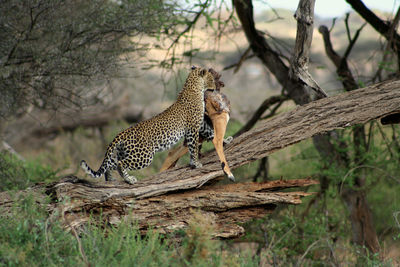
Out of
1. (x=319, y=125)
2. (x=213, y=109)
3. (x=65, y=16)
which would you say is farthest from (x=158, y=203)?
(x=65, y=16)

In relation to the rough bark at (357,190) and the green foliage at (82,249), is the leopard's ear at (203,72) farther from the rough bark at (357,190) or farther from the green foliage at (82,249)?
the rough bark at (357,190)

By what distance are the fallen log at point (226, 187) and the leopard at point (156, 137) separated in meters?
0.23

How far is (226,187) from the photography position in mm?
6199

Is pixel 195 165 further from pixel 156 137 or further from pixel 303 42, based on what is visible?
pixel 303 42

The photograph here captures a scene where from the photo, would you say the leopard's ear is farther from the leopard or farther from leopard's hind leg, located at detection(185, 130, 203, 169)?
leopard's hind leg, located at detection(185, 130, 203, 169)

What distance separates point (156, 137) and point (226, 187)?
1.03 metres

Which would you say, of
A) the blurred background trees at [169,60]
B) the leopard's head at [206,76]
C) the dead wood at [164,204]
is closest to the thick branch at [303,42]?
the blurred background trees at [169,60]

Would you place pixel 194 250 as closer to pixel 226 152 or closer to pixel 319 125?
pixel 226 152

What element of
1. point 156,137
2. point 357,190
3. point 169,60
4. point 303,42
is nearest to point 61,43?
point 169,60

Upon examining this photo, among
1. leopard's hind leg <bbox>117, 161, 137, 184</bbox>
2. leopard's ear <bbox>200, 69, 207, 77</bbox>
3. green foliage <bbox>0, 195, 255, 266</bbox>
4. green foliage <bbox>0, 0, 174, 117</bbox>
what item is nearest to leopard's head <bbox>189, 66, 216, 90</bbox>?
leopard's ear <bbox>200, 69, 207, 77</bbox>

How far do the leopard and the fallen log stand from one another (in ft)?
0.77

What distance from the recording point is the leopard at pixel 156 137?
19.6 ft

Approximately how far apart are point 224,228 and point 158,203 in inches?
32.6

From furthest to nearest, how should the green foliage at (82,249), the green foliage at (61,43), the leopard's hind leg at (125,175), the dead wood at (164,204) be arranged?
the green foliage at (61,43) → the leopard's hind leg at (125,175) → the dead wood at (164,204) → the green foliage at (82,249)
